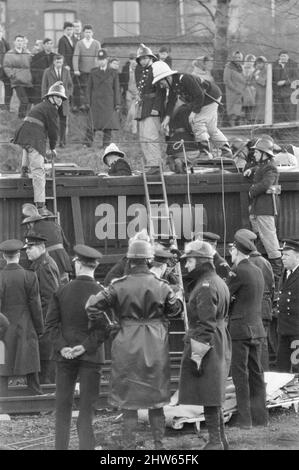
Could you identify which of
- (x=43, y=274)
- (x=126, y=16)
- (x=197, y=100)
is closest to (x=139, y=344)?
(x=43, y=274)

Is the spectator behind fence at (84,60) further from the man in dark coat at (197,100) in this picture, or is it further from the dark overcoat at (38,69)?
the man in dark coat at (197,100)

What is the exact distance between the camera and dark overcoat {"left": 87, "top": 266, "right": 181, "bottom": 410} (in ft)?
37.6

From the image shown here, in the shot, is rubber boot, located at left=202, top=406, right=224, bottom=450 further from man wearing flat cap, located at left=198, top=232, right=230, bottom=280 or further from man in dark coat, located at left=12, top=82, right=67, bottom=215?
man in dark coat, located at left=12, top=82, right=67, bottom=215

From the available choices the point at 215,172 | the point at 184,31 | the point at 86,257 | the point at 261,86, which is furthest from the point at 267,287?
the point at 184,31

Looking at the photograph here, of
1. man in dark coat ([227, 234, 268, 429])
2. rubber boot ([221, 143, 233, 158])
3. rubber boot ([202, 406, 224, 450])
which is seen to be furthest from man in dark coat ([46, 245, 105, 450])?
rubber boot ([221, 143, 233, 158])

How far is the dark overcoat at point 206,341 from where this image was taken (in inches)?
460

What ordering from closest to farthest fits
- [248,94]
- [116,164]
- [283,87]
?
1. [116,164]
2. [248,94]
3. [283,87]

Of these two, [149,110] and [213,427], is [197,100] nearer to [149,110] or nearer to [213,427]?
[149,110]

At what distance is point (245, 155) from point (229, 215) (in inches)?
36.4

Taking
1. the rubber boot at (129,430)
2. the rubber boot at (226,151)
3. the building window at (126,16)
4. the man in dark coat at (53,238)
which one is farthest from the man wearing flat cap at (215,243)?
the building window at (126,16)

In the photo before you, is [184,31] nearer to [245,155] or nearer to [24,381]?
[245,155]

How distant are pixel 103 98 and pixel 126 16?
21463mm

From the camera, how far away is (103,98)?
68.3ft

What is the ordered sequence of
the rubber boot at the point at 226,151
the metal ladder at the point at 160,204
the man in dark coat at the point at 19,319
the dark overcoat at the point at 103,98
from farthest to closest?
the dark overcoat at the point at 103,98 → the rubber boot at the point at 226,151 → the metal ladder at the point at 160,204 → the man in dark coat at the point at 19,319
